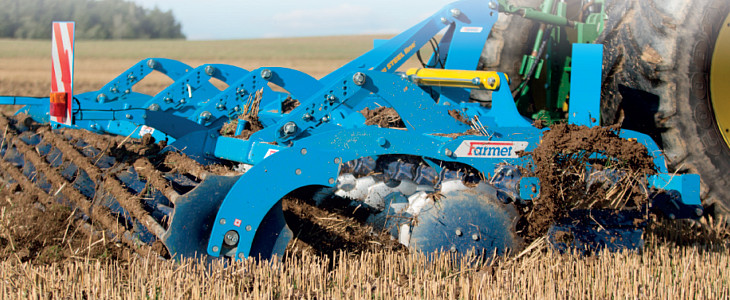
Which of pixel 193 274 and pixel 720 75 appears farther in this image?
pixel 720 75

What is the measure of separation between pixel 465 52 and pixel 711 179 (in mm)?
1840

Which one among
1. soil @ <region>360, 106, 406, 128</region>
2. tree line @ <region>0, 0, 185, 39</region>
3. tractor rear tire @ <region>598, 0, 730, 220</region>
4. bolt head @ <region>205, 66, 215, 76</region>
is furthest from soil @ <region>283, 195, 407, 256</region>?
tree line @ <region>0, 0, 185, 39</region>

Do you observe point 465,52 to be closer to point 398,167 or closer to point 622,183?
point 398,167

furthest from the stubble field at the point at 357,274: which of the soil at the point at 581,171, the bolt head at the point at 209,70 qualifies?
the bolt head at the point at 209,70

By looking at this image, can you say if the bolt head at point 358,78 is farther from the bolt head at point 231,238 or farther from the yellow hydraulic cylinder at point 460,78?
the bolt head at point 231,238

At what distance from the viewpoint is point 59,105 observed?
173 inches

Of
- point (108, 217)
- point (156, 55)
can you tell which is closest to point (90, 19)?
point (156, 55)

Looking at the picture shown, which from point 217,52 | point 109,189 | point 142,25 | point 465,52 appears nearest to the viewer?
point 109,189

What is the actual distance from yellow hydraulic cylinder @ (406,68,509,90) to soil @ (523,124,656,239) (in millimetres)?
510

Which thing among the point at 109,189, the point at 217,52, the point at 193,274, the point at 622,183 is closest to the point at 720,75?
the point at 622,183

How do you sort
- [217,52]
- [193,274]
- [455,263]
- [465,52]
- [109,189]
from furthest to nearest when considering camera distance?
[217,52] < [465,52] < [109,189] < [455,263] < [193,274]

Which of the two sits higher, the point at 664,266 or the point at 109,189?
the point at 109,189

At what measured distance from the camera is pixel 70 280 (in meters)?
3.56

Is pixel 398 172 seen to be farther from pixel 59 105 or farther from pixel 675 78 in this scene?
pixel 59 105
